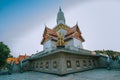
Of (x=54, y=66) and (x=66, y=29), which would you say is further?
(x=66, y=29)

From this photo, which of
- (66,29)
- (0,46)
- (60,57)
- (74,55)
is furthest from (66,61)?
(0,46)

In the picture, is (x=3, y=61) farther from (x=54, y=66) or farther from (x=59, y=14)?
(x=59, y=14)

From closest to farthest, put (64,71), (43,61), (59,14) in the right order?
(64,71) → (43,61) → (59,14)

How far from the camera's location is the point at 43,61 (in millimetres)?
16031

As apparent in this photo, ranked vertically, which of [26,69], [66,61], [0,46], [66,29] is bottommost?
[26,69]

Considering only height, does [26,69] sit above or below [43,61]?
below

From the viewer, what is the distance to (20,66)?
848 inches

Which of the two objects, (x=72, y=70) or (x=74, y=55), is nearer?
(x=72, y=70)

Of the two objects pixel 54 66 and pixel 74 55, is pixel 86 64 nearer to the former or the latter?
pixel 74 55

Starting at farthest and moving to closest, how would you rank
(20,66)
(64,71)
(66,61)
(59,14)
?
(59,14)
(20,66)
(66,61)
(64,71)

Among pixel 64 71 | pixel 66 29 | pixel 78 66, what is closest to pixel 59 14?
pixel 66 29

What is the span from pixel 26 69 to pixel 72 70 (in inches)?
513

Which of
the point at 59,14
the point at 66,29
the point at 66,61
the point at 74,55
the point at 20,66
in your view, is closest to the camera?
the point at 66,61

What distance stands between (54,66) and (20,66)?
12.0 meters
